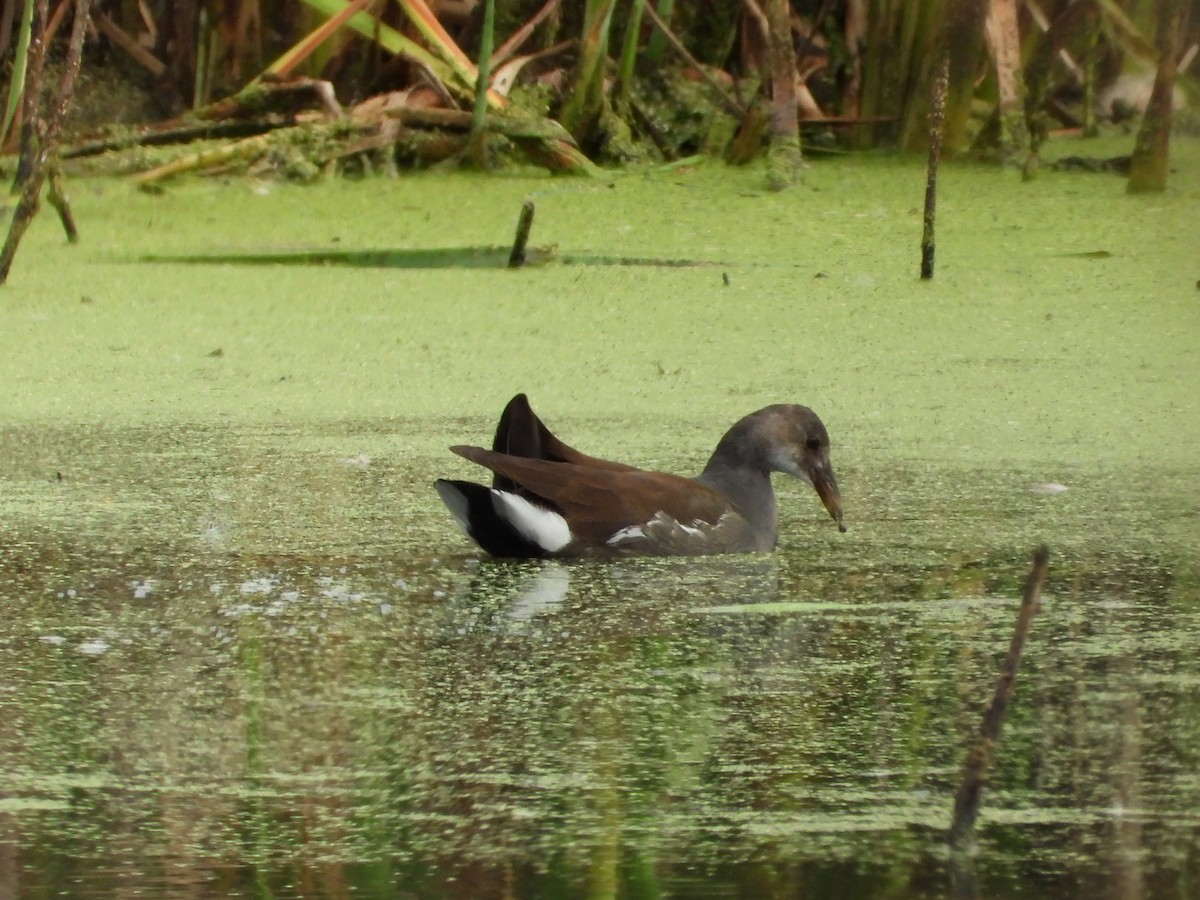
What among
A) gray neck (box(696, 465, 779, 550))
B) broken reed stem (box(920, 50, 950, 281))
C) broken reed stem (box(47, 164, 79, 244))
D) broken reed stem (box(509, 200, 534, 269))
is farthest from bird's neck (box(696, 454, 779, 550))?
broken reed stem (box(47, 164, 79, 244))

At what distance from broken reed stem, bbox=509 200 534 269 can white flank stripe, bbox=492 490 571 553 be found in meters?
1.74

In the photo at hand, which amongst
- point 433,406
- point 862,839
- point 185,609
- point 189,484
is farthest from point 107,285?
point 862,839

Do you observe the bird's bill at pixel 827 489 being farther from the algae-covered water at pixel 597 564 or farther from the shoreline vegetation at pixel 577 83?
the shoreline vegetation at pixel 577 83

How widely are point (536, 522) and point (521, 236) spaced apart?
1.80 metres

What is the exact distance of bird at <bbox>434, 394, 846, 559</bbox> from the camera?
2697mm

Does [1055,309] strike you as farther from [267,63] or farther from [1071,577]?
[267,63]

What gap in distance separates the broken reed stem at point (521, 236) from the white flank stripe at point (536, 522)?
1.74 meters

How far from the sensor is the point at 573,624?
2350mm

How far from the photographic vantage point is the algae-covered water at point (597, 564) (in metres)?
1.64

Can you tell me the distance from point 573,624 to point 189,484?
0.91 metres

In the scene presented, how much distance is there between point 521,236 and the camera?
14.5 ft

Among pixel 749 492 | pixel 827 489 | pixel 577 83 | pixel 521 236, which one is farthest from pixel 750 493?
pixel 577 83

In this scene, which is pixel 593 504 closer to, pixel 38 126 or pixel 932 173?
pixel 932 173

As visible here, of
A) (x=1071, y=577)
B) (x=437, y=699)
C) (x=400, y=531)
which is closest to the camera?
(x=437, y=699)
